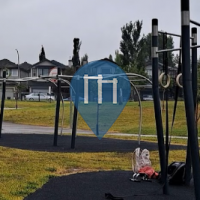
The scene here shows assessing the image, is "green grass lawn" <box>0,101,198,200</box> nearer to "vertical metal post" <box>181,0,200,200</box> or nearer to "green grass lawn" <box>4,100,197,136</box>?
"vertical metal post" <box>181,0,200,200</box>

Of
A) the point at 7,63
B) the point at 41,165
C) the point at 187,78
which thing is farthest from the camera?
the point at 7,63

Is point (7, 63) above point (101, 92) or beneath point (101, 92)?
above

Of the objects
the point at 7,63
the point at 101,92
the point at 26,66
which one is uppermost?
the point at 26,66

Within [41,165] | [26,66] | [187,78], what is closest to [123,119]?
[41,165]

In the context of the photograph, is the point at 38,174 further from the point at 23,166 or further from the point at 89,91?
the point at 89,91

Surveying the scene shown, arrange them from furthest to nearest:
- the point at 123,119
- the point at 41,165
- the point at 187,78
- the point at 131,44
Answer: the point at 131,44, the point at 123,119, the point at 41,165, the point at 187,78

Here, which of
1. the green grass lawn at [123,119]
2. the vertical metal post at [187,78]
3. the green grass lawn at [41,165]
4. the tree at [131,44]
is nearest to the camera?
the vertical metal post at [187,78]

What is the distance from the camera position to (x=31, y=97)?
5019 cm

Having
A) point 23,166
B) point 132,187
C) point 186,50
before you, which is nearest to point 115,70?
point 23,166

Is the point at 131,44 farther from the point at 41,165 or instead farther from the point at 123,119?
the point at 41,165

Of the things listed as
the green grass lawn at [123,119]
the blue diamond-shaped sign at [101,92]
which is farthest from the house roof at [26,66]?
the blue diamond-shaped sign at [101,92]

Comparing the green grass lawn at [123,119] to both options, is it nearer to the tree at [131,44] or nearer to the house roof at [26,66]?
the tree at [131,44]

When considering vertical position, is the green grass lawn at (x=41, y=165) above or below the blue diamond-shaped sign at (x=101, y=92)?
below

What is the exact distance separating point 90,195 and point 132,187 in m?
0.85
